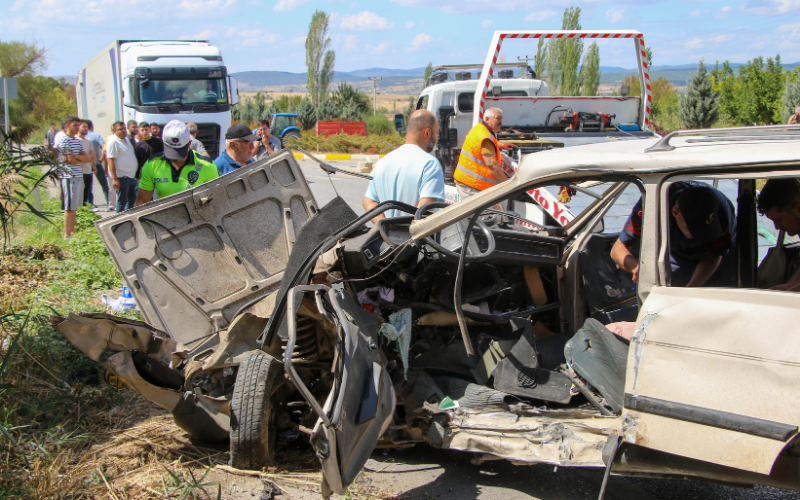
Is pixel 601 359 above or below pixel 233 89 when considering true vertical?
below

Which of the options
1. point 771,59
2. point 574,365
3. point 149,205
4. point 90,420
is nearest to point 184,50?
point 149,205

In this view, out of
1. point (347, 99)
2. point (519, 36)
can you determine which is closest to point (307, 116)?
point (347, 99)

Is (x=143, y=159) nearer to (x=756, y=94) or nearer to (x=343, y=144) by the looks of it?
(x=343, y=144)

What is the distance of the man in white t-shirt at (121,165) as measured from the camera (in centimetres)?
875

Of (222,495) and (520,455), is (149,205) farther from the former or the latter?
(520,455)

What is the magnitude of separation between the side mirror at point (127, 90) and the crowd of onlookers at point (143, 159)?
4.77 m

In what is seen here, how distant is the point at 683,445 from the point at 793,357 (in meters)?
0.47

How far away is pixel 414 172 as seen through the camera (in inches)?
162

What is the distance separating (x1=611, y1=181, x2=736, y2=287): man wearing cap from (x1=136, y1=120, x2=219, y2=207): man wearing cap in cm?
363

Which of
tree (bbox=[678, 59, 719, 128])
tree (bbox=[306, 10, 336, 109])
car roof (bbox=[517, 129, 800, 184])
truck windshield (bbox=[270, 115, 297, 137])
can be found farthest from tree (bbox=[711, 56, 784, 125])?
tree (bbox=[306, 10, 336, 109])

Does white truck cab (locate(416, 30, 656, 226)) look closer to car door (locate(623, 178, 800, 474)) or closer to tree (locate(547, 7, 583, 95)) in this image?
car door (locate(623, 178, 800, 474))

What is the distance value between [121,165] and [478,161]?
6.04 meters

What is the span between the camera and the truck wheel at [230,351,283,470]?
268 cm

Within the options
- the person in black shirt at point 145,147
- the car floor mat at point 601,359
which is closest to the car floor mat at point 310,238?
the car floor mat at point 601,359
